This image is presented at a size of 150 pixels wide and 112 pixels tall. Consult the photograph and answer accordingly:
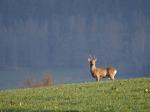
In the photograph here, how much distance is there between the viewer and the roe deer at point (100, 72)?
40.7 metres

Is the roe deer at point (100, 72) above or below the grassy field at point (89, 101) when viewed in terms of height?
above

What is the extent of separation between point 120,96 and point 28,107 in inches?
176

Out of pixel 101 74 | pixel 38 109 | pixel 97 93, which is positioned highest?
pixel 101 74

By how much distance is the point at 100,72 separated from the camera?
41.2m

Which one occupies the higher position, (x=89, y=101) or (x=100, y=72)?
(x=100, y=72)

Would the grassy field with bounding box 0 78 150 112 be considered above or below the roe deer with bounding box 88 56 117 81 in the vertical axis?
below

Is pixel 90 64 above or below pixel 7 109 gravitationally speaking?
above

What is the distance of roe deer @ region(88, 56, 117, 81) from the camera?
1603 inches

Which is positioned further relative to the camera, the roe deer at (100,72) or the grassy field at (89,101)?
the roe deer at (100,72)

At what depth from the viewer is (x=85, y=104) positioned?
19.5 metres

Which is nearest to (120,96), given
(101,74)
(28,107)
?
(28,107)

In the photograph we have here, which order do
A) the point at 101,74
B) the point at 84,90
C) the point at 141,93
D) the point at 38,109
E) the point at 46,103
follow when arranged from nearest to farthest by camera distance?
the point at 38,109
the point at 46,103
the point at 141,93
the point at 84,90
the point at 101,74

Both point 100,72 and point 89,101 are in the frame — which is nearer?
point 89,101

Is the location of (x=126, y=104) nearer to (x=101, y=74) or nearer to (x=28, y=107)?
(x=28, y=107)
